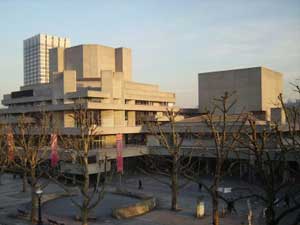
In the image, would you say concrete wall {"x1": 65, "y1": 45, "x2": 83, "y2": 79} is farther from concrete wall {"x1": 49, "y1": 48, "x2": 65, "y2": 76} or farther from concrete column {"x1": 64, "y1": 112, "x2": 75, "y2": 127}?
concrete column {"x1": 64, "y1": 112, "x2": 75, "y2": 127}

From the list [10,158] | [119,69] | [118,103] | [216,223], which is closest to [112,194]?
[10,158]

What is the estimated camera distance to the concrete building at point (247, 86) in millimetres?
67375

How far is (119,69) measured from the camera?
8419cm

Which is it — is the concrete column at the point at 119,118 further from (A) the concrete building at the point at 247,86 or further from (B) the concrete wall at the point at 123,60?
(B) the concrete wall at the point at 123,60

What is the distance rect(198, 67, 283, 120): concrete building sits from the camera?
6738cm

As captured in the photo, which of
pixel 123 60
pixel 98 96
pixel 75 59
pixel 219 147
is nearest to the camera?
pixel 219 147

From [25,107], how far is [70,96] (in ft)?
41.7

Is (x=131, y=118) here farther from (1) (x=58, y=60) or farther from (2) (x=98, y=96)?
(1) (x=58, y=60)

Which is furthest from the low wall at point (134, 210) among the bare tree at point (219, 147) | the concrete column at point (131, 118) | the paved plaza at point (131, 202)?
the concrete column at point (131, 118)

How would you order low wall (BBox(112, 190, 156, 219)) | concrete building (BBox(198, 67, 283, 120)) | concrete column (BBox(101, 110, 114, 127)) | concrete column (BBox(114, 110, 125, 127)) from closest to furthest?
low wall (BBox(112, 190, 156, 219))
concrete column (BBox(101, 110, 114, 127))
concrete column (BBox(114, 110, 125, 127))
concrete building (BBox(198, 67, 283, 120))

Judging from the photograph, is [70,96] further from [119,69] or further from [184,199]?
[184,199]

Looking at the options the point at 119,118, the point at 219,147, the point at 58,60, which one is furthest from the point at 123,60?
the point at 219,147

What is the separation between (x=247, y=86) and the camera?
68250mm

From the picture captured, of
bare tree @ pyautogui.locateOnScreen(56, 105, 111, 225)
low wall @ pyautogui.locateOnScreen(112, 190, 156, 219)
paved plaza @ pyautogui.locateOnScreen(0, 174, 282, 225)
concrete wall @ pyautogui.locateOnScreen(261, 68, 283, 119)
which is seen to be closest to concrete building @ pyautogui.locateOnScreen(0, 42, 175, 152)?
bare tree @ pyautogui.locateOnScreen(56, 105, 111, 225)
